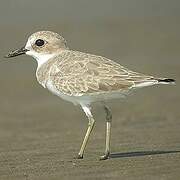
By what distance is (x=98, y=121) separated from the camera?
13.8m

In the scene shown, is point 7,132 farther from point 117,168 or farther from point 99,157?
point 117,168

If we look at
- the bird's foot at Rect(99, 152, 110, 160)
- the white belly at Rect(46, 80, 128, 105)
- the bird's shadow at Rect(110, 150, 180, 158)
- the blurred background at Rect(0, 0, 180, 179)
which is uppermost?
the white belly at Rect(46, 80, 128, 105)

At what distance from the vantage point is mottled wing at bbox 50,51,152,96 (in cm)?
995

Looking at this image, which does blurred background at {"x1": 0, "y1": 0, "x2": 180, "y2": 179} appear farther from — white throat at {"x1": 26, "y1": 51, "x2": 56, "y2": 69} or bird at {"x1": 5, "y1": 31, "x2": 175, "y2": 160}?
white throat at {"x1": 26, "y1": 51, "x2": 56, "y2": 69}

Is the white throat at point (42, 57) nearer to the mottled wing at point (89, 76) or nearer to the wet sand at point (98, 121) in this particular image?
the mottled wing at point (89, 76)

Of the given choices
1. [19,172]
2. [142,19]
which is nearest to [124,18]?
[142,19]

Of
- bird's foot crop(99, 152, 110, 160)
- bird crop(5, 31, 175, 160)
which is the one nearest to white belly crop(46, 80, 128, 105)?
bird crop(5, 31, 175, 160)

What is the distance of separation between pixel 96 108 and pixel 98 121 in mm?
Result: 713

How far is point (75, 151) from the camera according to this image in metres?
10.8

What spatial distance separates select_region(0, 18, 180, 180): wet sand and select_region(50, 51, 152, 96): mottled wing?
0.91m

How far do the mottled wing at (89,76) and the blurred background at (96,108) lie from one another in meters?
0.93

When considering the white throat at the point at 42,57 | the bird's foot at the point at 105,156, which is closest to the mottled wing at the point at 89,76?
the white throat at the point at 42,57

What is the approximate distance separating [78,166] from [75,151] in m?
1.31

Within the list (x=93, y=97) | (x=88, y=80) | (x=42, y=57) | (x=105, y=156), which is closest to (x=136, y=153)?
(x=105, y=156)
